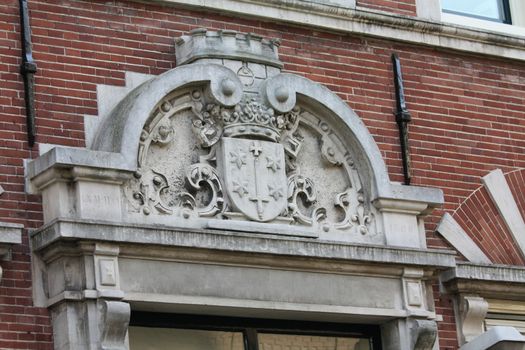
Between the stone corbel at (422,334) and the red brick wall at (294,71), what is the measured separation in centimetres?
46

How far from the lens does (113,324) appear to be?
38.4 feet

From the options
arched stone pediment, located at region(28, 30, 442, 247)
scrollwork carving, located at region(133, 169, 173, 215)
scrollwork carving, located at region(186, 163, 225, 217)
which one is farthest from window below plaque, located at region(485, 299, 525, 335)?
scrollwork carving, located at region(133, 169, 173, 215)

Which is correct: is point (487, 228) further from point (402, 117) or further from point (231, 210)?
point (231, 210)

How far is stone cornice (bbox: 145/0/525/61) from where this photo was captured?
13531 mm

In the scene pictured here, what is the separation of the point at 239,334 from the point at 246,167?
1.20 meters

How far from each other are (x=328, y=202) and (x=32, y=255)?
96.1 inches

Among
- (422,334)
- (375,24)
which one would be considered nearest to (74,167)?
(422,334)

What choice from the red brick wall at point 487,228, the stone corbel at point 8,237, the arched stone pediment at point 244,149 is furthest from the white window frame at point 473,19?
the stone corbel at point 8,237

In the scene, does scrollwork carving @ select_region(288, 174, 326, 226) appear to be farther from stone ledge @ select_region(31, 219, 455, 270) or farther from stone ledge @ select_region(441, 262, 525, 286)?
A: stone ledge @ select_region(441, 262, 525, 286)

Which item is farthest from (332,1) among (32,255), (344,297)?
(32,255)

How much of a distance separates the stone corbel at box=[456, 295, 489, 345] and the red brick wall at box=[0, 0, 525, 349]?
0.28ft

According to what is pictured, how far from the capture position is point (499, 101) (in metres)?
14.8

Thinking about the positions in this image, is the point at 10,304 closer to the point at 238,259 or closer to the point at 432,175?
the point at 238,259

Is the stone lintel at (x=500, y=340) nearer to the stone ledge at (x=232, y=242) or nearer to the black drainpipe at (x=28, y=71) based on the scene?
the stone ledge at (x=232, y=242)
